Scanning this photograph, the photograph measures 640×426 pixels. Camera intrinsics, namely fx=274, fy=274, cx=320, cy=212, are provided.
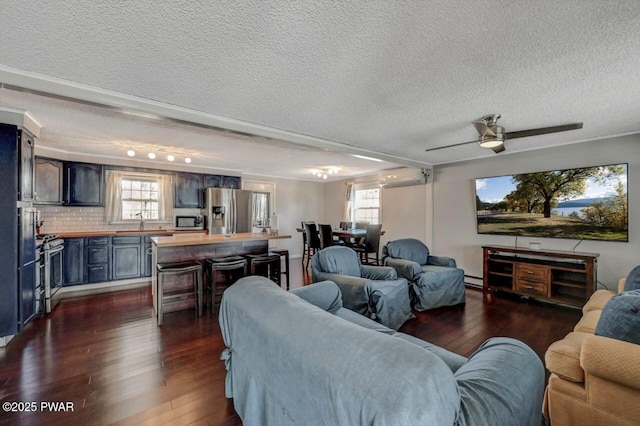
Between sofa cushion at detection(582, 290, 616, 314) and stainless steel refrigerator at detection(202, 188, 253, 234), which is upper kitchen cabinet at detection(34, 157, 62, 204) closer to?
stainless steel refrigerator at detection(202, 188, 253, 234)

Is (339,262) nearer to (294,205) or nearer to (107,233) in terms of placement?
(107,233)

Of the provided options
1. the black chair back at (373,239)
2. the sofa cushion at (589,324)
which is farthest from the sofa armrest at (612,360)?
the black chair back at (373,239)

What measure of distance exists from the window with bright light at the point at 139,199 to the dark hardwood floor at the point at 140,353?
75.6 inches

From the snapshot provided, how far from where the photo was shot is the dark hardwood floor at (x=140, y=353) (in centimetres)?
184

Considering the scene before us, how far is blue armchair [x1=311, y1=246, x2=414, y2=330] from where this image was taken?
2.86 meters

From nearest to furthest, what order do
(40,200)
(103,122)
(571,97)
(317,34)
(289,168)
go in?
1. (317,34)
2. (571,97)
3. (103,122)
4. (40,200)
5. (289,168)

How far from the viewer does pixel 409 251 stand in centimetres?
418

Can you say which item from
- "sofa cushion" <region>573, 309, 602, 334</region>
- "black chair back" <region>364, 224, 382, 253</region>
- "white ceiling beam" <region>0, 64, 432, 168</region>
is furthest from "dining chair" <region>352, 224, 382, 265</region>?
"sofa cushion" <region>573, 309, 602, 334</region>

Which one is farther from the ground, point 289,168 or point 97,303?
point 289,168

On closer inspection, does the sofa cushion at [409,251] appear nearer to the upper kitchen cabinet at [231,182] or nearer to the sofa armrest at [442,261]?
the sofa armrest at [442,261]

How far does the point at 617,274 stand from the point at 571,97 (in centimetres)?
272

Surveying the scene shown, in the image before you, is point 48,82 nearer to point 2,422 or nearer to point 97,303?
point 2,422

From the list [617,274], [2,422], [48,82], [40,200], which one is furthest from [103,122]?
[617,274]

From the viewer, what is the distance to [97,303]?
3.94 metres
